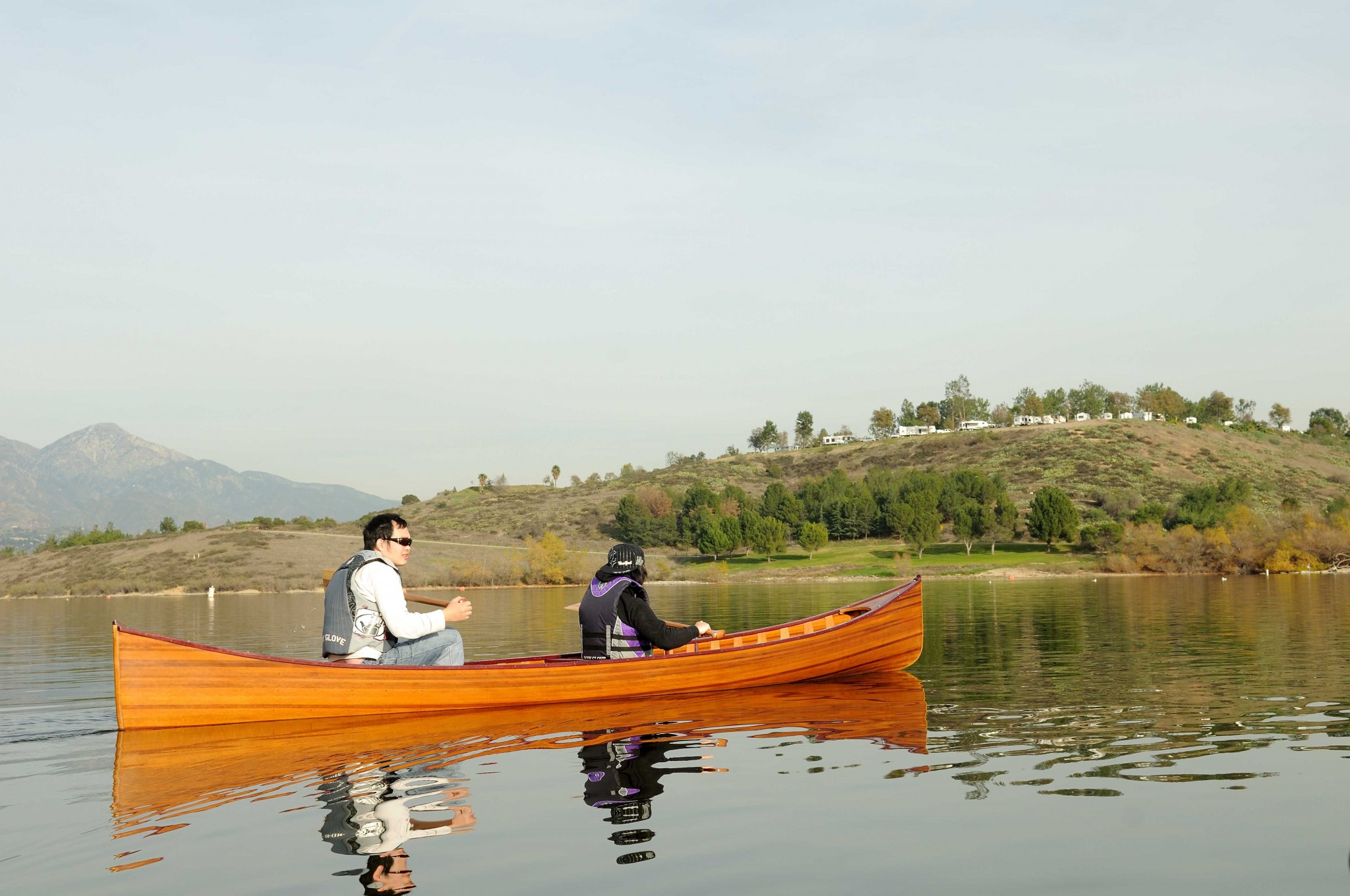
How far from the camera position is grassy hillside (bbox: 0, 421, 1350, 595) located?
89000mm

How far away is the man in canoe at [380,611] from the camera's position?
13.0 m

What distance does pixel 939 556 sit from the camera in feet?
317

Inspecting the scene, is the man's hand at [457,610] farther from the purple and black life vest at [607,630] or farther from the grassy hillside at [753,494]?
the grassy hillside at [753,494]

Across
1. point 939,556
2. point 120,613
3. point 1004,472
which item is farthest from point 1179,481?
point 120,613

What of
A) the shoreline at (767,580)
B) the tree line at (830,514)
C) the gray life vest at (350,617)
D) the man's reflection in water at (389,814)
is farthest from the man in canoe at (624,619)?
the tree line at (830,514)

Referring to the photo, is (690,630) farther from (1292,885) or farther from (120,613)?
(120,613)

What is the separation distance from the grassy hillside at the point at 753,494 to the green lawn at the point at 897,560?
0.38 m

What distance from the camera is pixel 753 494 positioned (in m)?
154

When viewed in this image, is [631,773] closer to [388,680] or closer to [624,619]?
[388,680]

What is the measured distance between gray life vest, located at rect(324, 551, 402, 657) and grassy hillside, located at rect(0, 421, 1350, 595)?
71769mm

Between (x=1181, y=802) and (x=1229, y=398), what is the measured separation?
204 meters

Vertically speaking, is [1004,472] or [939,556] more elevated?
[1004,472]

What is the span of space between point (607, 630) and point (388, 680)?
3484 mm

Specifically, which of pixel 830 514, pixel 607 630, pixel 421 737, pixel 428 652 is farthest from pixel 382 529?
pixel 830 514
